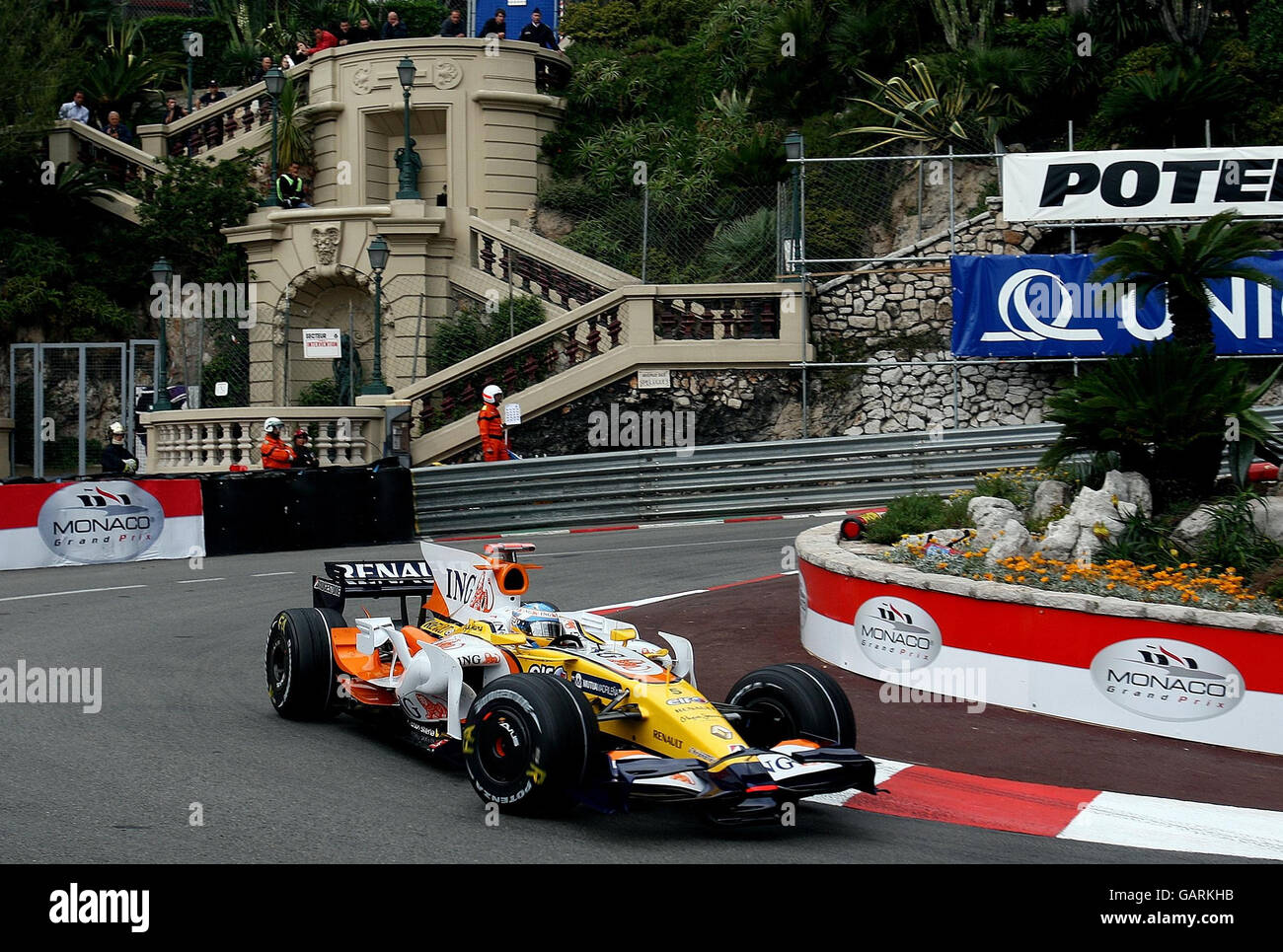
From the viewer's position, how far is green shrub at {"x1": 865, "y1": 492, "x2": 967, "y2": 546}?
38.7 feet

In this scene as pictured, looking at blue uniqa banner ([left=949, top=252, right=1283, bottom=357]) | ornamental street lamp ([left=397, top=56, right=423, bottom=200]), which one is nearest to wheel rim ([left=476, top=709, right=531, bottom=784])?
blue uniqa banner ([left=949, top=252, right=1283, bottom=357])

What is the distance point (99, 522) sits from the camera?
1759 centimetres

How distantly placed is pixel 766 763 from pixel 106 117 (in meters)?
34.9

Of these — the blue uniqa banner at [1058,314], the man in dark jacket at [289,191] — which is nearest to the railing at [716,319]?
the blue uniqa banner at [1058,314]

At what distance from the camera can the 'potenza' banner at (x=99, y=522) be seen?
17188 millimetres

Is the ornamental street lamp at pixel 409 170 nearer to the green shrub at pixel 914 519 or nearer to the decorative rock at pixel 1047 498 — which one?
the green shrub at pixel 914 519

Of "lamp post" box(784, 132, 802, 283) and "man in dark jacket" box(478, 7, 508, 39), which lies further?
"man in dark jacket" box(478, 7, 508, 39)

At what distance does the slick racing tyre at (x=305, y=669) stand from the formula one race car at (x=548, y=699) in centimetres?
1

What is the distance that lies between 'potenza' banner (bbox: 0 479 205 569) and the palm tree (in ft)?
38.2

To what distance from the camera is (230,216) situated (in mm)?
32031

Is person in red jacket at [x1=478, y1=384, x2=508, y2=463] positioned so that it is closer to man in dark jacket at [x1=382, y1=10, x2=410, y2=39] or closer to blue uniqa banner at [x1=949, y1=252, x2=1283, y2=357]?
blue uniqa banner at [x1=949, y1=252, x2=1283, y2=357]

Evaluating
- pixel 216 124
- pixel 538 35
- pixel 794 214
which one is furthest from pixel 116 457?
pixel 538 35

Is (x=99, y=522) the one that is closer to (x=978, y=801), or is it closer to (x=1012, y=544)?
(x=1012, y=544)

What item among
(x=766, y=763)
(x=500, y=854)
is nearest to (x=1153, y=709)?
(x=766, y=763)
